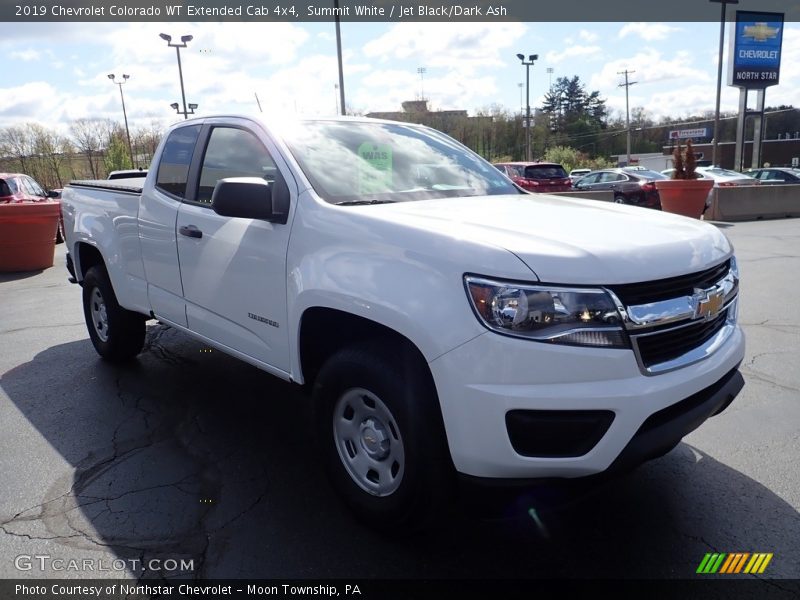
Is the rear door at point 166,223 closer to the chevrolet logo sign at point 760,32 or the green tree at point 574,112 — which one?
the chevrolet logo sign at point 760,32

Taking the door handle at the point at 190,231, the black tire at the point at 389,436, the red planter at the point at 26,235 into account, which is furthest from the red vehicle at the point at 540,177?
the black tire at the point at 389,436

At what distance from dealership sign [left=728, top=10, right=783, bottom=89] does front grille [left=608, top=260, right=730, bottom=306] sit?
37241mm

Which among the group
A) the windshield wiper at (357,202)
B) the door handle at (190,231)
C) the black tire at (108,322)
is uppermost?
the windshield wiper at (357,202)

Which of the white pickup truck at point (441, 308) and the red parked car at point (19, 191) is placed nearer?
the white pickup truck at point (441, 308)

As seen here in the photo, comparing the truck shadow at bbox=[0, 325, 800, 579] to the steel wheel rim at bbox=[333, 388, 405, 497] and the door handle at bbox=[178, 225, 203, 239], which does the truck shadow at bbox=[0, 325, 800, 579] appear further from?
the door handle at bbox=[178, 225, 203, 239]

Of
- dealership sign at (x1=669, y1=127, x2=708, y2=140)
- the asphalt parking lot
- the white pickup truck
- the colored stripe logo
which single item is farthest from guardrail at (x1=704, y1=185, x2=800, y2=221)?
dealership sign at (x1=669, y1=127, x2=708, y2=140)

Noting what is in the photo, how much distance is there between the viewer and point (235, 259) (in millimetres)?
3479

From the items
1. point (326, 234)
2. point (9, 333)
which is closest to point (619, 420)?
point (326, 234)

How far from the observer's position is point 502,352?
224 cm

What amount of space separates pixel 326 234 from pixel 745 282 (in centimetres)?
696

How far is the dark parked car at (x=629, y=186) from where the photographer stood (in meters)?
18.2

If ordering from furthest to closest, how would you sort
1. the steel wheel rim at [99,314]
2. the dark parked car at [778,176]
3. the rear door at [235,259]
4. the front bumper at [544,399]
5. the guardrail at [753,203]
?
the dark parked car at [778,176] → the guardrail at [753,203] → the steel wheel rim at [99,314] → the rear door at [235,259] → the front bumper at [544,399]

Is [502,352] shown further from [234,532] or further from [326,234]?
[234,532]

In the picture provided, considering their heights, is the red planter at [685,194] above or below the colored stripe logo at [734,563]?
above
